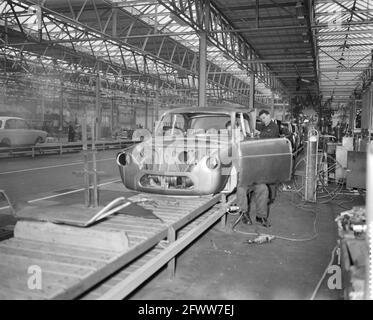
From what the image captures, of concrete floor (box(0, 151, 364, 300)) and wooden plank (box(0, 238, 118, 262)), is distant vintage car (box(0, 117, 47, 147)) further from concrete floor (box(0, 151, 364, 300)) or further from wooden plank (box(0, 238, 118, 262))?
wooden plank (box(0, 238, 118, 262))

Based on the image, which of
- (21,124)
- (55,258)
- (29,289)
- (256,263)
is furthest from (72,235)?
(21,124)

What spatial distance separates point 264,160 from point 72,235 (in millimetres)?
3459

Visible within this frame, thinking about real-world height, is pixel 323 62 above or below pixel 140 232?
above

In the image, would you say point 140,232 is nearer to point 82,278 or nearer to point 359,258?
point 82,278

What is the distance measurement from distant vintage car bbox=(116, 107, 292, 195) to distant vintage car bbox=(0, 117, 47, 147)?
11937 mm

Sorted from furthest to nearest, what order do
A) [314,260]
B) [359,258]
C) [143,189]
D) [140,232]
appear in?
[143,189] → [314,260] → [140,232] → [359,258]

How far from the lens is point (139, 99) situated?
1512 inches

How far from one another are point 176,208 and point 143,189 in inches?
29.6

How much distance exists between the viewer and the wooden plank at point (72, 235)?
3.12 meters

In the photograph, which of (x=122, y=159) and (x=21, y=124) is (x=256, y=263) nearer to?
(x=122, y=159)

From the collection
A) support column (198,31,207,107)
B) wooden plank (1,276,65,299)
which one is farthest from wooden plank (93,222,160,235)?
support column (198,31,207,107)

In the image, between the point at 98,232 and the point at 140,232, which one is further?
the point at 140,232
